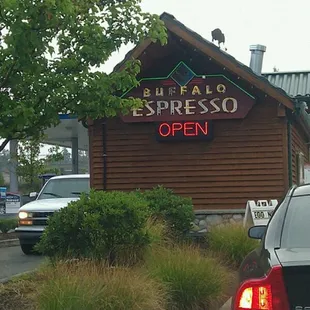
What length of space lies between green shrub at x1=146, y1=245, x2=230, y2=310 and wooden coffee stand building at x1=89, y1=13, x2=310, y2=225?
6.50m

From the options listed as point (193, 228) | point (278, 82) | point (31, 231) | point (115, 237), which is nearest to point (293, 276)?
point (115, 237)

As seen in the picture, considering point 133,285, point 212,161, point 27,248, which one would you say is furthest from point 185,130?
point 133,285

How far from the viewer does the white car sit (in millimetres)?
13680

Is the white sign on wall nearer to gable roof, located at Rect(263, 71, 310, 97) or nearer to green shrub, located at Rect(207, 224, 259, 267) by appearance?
green shrub, located at Rect(207, 224, 259, 267)

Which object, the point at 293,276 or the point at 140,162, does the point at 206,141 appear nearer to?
the point at 140,162

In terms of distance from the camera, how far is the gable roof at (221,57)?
1375 cm

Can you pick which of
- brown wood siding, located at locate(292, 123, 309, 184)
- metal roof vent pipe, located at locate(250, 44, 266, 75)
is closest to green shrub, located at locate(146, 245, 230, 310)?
brown wood siding, located at locate(292, 123, 309, 184)

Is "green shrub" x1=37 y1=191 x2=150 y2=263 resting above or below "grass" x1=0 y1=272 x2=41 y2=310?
above

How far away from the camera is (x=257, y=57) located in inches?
882

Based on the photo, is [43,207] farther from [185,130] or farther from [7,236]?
[7,236]

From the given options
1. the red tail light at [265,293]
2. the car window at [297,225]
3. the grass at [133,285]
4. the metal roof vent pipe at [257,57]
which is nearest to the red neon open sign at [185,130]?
the grass at [133,285]

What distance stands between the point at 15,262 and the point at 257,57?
12.7m

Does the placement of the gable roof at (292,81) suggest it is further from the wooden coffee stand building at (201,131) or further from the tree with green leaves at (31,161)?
the tree with green leaves at (31,161)

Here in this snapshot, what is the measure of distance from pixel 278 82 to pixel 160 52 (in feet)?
28.2
